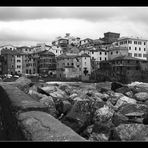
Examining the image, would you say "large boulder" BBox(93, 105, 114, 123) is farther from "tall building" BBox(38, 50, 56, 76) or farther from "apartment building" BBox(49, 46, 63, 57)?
"apartment building" BBox(49, 46, 63, 57)

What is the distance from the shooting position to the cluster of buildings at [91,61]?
75.9 metres

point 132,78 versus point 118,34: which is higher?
point 118,34

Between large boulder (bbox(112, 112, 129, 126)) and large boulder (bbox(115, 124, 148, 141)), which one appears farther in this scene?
large boulder (bbox(112, 112, 129, 126))

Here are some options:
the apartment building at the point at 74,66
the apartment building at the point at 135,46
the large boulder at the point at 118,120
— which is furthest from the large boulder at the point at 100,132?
the apartment building at the point at 135,46

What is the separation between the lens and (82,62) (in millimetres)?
84250

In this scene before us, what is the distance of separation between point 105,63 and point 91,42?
2297 centimetres

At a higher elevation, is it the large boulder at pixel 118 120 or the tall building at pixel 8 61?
the tall building at pixel 8 61

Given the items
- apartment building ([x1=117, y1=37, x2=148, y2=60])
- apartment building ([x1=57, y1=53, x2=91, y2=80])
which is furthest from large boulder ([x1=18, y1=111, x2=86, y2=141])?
apartment building ([x1=117, y1=37, x2=148, y2=60])

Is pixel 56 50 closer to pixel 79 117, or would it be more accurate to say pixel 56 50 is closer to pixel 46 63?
pixel 46 63

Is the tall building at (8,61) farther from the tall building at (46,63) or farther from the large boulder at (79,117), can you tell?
the large boulder at (79,117)

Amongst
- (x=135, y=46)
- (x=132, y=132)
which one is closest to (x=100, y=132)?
(x=132, y=132)

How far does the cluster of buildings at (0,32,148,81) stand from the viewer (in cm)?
7588
